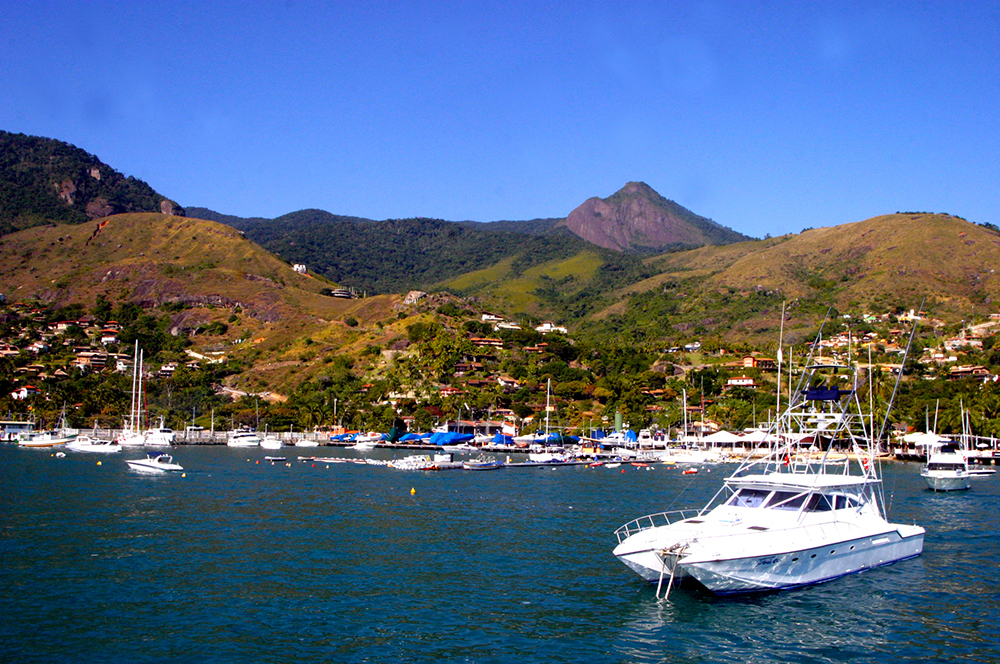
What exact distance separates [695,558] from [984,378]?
424ft

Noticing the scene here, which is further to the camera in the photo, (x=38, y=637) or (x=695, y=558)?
(x=695, y=558)

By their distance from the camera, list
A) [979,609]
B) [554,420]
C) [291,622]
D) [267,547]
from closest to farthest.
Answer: [291,622] → [979,609] → [267,547] → [554,420]

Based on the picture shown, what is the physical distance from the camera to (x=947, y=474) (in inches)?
2349

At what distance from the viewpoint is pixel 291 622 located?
21.9 meters

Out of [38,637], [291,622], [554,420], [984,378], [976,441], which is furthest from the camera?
[554,420]

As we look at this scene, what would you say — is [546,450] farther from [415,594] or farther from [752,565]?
[752,565]

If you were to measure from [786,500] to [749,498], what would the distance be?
1326 mm

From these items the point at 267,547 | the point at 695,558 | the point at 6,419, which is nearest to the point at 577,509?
the point at 267,547

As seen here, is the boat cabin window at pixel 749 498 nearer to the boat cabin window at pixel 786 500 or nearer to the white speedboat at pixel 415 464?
the boat cabin window at pixel 786 500

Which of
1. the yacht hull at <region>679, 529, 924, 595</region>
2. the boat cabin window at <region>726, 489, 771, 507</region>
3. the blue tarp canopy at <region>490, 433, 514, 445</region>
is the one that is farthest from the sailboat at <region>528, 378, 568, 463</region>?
the boat cabin window at <region>726, 489, 771, 507</region>

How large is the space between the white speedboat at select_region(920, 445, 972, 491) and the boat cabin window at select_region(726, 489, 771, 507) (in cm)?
4026

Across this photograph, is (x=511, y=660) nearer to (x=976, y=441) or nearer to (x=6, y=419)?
(x=976, y=441)

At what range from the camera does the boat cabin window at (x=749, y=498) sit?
26281mm

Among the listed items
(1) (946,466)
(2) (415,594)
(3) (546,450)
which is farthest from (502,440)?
(2) (415,594)
